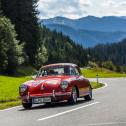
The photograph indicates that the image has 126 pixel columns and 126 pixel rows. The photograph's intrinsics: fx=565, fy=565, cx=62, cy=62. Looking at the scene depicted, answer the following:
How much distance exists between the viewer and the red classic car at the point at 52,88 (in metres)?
20.0

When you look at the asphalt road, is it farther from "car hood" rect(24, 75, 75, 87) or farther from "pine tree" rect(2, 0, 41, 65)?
"pine tree" rect(2, 0, 41, 65)

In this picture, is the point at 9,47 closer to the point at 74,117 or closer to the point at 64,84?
the point at 64,84

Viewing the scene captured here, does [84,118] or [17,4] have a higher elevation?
[17,4]

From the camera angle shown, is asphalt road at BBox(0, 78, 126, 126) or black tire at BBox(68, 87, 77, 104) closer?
asphalt road at BBox(0, 78, 126, 126)

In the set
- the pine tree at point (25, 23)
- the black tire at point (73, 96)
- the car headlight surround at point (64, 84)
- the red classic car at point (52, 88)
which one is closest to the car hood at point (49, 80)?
the red classic car at point (52, 88)

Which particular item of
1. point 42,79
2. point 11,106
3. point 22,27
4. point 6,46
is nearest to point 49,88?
point 42,79

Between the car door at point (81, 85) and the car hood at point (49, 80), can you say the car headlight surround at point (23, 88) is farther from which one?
the car door at point (81, 85)

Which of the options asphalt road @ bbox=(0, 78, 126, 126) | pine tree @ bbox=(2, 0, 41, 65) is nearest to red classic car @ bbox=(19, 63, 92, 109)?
asphalt road @ bbox=(0, 78, 126, 126)

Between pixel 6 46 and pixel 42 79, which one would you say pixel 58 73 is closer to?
pixel 42 79

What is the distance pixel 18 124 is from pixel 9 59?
6363 cm

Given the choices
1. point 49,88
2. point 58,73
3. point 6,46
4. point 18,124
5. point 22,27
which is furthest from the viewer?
point 22,27

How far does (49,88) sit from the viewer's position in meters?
20.0

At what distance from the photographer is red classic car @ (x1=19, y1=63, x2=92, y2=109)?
787 inches

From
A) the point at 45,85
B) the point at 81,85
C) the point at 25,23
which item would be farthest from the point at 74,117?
the point at 25,23
